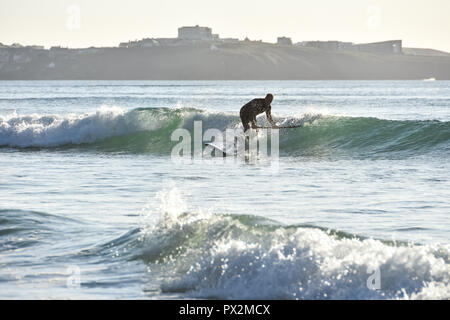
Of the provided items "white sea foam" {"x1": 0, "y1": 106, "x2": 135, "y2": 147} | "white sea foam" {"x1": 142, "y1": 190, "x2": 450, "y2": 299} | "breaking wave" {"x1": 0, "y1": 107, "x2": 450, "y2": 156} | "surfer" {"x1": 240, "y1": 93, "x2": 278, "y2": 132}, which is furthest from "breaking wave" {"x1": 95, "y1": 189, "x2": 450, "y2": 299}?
"white sea foam" {"x1": 0, "y1": 106, "x2": 135, "y2": 147}

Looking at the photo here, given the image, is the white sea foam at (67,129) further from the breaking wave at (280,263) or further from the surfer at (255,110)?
the breaking wave at (280,263)

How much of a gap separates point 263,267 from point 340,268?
2.63 feet

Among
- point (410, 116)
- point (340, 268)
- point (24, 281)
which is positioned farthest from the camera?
point (410, 116)

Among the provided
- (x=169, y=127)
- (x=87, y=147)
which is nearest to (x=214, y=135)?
(x=169, y=127)

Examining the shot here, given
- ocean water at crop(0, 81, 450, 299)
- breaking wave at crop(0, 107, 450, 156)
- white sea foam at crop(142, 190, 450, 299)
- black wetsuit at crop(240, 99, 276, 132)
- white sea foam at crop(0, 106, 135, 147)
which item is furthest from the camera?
white sea foam at crop(0, 106, 135, 147)

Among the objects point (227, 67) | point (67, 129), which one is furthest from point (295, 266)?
point (227, 67)

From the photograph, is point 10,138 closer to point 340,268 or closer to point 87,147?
point 87,147

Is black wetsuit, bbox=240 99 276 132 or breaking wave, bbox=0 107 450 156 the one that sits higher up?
black wetsuit, bbox=240 99 276 132

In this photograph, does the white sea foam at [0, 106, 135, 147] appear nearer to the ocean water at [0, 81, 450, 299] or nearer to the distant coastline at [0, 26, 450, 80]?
the ocean water at [0, 81, 450, 299]

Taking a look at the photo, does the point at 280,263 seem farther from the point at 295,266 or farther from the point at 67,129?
the point at 67,129

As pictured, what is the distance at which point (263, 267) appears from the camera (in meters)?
7.86

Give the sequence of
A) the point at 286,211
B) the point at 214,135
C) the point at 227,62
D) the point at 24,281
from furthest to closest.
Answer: the point at 227,62
the point at 214,135
the point at 286,211
the point at 24,281

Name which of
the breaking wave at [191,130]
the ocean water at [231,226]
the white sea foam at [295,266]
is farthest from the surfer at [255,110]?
the white sea foam at [295,266]

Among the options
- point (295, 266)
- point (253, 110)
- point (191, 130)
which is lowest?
point (191, 130)
